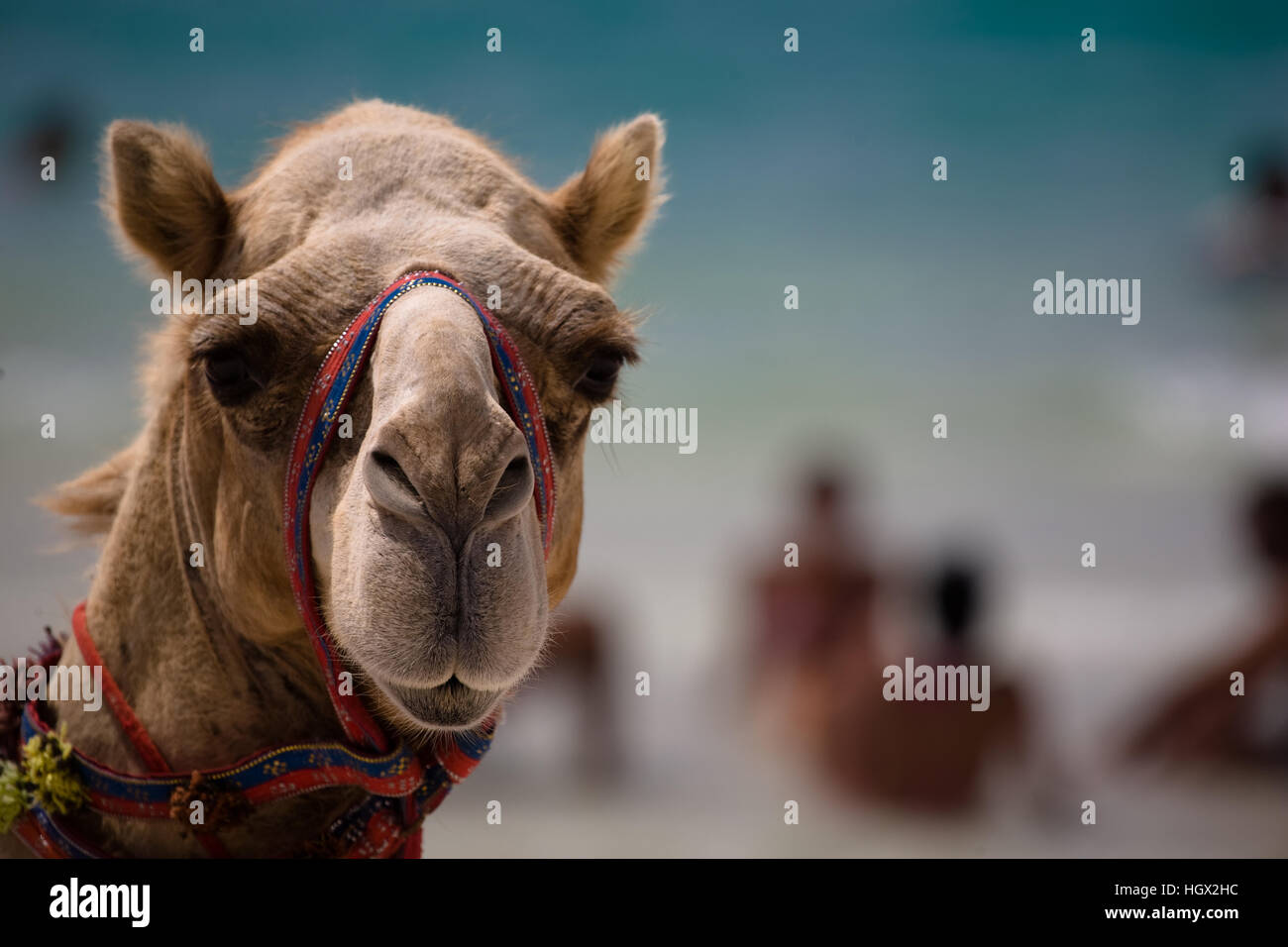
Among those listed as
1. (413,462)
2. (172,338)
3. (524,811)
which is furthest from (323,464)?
(524,811)

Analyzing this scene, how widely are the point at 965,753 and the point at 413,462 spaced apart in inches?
163

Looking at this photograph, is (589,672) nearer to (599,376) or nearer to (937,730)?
(937,730)

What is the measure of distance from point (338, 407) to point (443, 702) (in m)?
0.55

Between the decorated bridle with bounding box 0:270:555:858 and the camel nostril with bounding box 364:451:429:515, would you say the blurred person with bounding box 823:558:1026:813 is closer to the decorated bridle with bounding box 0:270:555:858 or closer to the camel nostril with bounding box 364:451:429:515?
the decorated bridle with bounding box 0:270:555:858

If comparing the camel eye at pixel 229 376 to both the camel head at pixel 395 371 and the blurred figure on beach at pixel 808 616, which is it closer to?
the camel head at pixel 395 371

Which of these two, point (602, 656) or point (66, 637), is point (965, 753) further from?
point (66, 637)

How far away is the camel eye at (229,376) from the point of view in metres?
2.14

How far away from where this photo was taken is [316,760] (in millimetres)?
2289

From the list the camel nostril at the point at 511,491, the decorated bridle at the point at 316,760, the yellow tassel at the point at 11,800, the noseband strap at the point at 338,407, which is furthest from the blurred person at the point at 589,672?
the camel nostril at the point at 511,491

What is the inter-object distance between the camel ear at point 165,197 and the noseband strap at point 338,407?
559mm

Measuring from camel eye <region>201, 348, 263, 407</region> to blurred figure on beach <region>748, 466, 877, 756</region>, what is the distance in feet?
12.5

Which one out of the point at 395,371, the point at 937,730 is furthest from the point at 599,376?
the point at 937,730

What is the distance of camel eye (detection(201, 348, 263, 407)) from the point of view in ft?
7.01

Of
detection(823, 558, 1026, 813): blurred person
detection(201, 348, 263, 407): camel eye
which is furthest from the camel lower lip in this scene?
detection(823, 558, 1026, 813): blurred person
